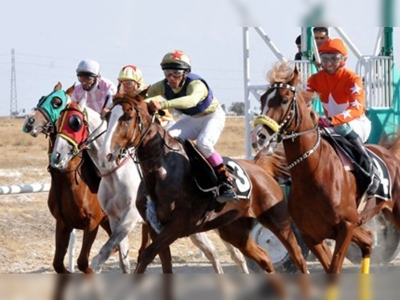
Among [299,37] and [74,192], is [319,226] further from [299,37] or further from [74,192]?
[299,37]

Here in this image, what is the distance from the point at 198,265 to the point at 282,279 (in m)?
9.78

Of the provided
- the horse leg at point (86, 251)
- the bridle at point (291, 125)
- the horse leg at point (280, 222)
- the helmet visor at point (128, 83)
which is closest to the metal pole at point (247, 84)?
the helmet visor at point (128, 83)

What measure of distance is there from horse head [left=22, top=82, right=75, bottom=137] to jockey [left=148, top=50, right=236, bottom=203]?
1.37 metres

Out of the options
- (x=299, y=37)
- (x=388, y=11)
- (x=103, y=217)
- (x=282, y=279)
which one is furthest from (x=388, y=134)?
(x=282, y=279)

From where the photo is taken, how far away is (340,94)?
1011cm

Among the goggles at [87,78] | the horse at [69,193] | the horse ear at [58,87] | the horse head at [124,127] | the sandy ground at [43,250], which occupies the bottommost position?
the sandy ground at [43,250]

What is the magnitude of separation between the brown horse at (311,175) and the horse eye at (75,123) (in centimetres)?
220

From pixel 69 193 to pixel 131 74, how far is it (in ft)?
6.02

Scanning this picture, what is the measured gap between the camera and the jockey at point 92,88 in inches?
441

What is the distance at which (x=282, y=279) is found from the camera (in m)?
3.60

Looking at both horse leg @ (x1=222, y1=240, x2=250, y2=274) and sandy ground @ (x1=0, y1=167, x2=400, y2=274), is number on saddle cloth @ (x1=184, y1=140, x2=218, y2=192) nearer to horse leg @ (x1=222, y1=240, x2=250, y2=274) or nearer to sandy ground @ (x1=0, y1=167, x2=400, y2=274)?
horse leg @ (x1=222, y1=240, x2=250, y2=274)

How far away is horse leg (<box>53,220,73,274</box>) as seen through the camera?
1007 cm

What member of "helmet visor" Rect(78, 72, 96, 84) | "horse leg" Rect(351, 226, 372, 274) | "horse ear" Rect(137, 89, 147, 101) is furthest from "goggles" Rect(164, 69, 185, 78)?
"horse leg" Rect(351, 226, 372, 274)

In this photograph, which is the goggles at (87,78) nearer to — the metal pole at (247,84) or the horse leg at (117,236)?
the horse leg at (117,236)
